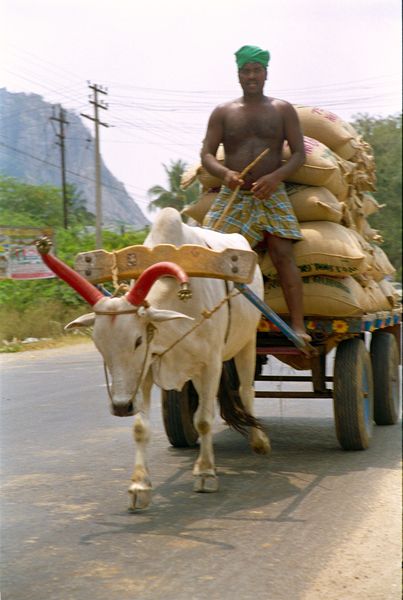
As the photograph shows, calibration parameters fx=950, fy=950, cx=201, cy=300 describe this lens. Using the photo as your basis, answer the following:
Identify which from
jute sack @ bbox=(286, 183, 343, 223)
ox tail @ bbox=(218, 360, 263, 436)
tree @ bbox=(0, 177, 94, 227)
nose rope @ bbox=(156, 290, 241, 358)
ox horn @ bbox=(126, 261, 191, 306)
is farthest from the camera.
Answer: jute sack @ bbox=(286, 183, 343, 223)

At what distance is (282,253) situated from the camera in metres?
6.38

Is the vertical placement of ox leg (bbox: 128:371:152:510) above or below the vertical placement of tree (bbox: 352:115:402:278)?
below

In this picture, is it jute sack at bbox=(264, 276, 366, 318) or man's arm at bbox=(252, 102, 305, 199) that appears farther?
jute sack at bbox=(264, 276, 366, 318)

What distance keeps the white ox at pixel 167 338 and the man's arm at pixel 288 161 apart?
0.35 metres

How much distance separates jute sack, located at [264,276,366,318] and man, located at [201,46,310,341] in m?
0.24

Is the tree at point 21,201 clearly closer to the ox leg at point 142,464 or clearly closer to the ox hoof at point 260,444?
the ox leg at point 142,464

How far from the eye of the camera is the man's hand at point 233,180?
6129 millimetres

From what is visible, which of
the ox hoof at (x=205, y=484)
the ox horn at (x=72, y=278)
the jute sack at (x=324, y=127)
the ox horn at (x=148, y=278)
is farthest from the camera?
the jute sack at (x=324, y=127)

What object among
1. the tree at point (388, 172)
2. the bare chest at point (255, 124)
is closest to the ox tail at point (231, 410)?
the bare chest at point (255, 124)

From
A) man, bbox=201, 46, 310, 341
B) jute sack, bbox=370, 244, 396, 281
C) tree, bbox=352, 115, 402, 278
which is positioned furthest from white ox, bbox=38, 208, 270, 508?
tree, bbox=352, 115, 402, 278

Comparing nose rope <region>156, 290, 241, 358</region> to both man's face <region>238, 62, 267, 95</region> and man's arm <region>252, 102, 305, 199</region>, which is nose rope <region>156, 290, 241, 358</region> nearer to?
man's arm <region>252, 102, 305, 199</region>

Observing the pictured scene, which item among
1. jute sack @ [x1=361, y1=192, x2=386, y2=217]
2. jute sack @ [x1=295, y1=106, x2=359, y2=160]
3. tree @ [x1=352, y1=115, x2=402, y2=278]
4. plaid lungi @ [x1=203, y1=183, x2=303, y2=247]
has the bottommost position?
plaid lungi @ [x1=203, y1=183, x2=303, y2=247]

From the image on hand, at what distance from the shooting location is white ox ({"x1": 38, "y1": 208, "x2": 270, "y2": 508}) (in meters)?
4.48

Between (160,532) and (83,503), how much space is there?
75 centimetres
